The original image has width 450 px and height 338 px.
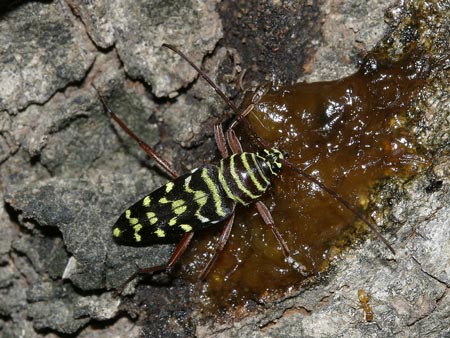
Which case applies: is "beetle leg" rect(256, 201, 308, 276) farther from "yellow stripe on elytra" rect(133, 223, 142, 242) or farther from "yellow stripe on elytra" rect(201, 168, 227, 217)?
"yellow stripe on elytra" rect(133, 223, 142, 242)

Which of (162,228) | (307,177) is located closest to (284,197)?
(307,177)

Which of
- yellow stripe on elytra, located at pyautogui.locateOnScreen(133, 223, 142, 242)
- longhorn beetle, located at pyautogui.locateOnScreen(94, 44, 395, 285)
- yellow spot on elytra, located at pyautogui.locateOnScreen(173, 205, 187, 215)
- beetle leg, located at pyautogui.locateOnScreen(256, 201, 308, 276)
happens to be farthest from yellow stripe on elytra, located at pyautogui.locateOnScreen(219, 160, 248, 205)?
yellow stripe on elytra, located at pyautogui.locateOnScreen(133, 223, 142, 242)

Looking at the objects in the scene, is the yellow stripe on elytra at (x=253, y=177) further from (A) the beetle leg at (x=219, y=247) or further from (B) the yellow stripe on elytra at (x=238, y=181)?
(A) the beetle leg at (x=219, y=247)

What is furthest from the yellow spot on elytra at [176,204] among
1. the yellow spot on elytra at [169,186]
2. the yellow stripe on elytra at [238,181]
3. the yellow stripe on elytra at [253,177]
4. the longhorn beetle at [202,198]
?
the yellow stripe on elytra at [253,177]

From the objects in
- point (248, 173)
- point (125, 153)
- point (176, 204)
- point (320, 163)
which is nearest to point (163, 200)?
point (176, 204)

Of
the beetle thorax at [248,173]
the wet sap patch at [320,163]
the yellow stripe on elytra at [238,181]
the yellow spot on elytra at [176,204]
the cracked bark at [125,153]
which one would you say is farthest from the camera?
the yellow spot on elytra at [176,204]

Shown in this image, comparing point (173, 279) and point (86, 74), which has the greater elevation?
point (86, 74)

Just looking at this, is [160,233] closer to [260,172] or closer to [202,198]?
[202,198]

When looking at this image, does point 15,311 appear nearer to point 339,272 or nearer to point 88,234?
point 88,234
